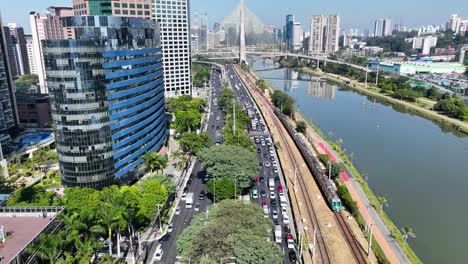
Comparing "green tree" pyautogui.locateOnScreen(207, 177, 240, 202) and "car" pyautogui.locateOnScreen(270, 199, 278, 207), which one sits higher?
"green tree" pyautogui.locateOnScreen(207, 177, 240, 202)

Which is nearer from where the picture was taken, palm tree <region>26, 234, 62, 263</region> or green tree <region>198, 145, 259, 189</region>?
palm tree <region>26, 234, 62, 263</region>

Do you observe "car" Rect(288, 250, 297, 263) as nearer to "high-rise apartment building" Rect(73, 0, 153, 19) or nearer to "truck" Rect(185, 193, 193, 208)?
"truck" Rect(185, 193, 193, 208)

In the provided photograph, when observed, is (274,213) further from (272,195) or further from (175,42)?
(175,42)

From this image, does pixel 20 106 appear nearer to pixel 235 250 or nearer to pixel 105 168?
pixel 105 168

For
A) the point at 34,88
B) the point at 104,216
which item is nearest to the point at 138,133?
the point at 104,216

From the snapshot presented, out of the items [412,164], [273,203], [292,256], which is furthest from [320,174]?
[412,164]

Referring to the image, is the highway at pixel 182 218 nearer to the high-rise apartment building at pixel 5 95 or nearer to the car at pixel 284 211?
the car at pixel 284 211

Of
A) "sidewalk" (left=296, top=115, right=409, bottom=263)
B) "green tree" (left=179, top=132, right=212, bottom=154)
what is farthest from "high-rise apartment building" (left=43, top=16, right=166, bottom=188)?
"sidewalk" (left=296, top=115, right=409, bottom=263)
